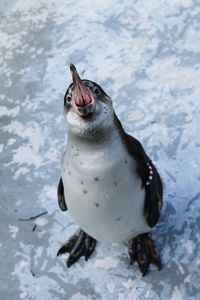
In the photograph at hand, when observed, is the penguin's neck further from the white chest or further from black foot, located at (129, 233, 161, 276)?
black foot, located at (129, 233, 161, 276)

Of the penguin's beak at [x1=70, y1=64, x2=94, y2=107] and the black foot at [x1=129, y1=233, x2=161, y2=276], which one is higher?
the penguin's beak at [x1=70, y1=64, x2=94, y2=107]

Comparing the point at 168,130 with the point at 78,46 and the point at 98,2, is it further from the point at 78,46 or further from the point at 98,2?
the point at 98,2

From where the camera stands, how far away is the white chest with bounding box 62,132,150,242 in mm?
1004

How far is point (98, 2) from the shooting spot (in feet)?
6.23

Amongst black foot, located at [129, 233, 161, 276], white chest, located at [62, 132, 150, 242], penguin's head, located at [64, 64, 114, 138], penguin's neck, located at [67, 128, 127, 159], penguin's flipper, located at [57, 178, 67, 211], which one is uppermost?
penguin's head, located at [64, 64, 114, 138]

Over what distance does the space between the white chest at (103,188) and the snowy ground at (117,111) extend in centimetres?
14

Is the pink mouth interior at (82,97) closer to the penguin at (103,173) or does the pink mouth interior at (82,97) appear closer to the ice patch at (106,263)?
the penguin at (103,173)

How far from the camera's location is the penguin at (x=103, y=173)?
96 centimetres

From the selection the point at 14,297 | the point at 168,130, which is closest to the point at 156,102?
the point at 168,130

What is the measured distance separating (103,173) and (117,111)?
0.56 meters

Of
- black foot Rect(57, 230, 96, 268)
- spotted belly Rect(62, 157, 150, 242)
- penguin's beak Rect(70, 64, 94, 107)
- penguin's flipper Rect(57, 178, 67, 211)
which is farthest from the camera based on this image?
black foot Rect(57, 230, 96, 268)

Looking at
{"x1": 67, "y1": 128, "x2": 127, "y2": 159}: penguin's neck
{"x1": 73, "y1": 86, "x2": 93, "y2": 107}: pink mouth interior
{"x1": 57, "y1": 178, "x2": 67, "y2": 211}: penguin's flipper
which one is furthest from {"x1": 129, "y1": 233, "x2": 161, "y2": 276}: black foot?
{"x1": 73, "y1": 86, "x2": 93, "y2": 107}: pink mouth interior

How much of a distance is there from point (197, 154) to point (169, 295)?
0.36 meters

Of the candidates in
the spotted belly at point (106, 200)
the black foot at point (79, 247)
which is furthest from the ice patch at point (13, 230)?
the spotted belly at point (106, 200)
